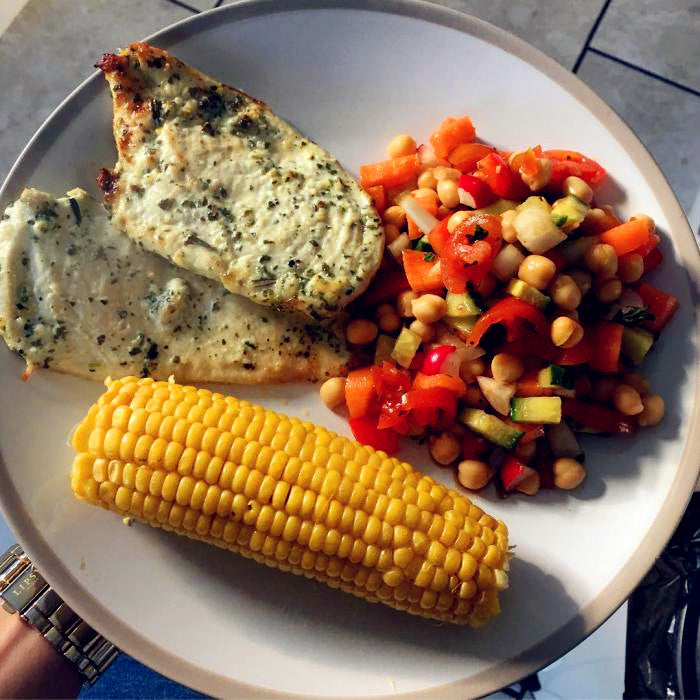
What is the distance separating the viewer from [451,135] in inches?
112

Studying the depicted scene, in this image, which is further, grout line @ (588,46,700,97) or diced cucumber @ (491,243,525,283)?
grout line @ (588,46,700,97)

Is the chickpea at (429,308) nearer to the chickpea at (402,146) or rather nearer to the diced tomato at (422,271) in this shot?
the diced tomato at (422,271)

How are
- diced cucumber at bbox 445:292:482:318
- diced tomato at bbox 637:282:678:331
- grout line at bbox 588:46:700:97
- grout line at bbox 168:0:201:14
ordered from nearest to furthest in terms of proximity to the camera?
diced cucumber at bbox 445:292:482:318 < diced tomato at bbox 637:282:678:331 < grout line at bbox 588:46:700:97 < grout line at bbox 168:0:201:14

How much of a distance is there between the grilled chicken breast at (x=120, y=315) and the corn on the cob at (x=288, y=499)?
376mm

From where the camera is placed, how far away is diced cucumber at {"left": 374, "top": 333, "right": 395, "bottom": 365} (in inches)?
109

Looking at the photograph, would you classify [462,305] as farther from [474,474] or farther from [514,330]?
[474,474]

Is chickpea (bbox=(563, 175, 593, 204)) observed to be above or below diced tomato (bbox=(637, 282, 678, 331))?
above

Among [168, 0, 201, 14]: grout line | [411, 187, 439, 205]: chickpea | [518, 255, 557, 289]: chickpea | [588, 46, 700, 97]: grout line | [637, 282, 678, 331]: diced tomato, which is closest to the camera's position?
[518, 255, 557, 289]: chickpea

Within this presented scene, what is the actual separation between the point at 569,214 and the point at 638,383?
0.69 metres

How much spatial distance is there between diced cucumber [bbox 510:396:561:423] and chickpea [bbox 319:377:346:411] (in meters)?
0.63

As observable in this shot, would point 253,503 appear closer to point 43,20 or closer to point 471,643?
point 471,643

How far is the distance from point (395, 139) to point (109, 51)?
1.67 metres

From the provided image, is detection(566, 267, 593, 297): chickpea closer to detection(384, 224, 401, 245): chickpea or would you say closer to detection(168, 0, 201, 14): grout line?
detection(384, 224, 401, 245): chickpea

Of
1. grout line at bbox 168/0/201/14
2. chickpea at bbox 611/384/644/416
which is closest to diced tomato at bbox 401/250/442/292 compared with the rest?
chickpea at bbox 611/384/644/416
